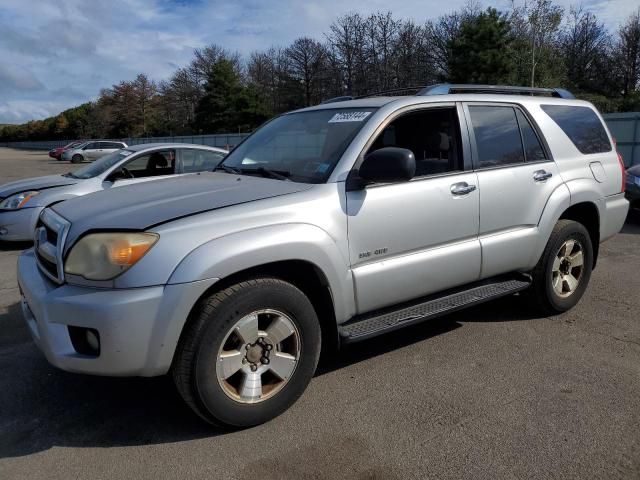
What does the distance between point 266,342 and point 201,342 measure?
39cm

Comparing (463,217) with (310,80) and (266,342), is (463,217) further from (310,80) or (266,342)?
(310,80)

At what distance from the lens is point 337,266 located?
10.1ft

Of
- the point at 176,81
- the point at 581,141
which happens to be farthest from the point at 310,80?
the point at 581,141

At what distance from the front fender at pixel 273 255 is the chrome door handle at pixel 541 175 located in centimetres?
194

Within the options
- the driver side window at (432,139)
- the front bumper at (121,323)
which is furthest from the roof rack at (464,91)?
the front bumper at (121,323)

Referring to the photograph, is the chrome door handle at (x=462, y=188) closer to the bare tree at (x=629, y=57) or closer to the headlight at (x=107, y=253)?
the headlight at (x=107, y=253)

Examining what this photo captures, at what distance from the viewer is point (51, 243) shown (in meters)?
3.09

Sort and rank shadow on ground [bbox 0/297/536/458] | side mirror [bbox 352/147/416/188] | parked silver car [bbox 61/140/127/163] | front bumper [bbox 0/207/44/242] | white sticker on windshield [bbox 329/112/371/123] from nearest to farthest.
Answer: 1. shadow on ground [bbox 0/297/536/458]
2. side mirror [bbox 352/147/416/188]
3. white sticker on windshield [bbox 329/112/371/123]
4. front bumper [bbox 0/207/44/242]
5. parked silver car [bbox 61/140/127/163]

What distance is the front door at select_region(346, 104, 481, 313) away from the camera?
10.6 ft

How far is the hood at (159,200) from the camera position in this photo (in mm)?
2760

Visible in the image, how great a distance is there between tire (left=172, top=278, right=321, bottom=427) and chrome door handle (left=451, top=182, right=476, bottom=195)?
4.47 ft

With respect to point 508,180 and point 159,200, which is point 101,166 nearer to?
point 159,200

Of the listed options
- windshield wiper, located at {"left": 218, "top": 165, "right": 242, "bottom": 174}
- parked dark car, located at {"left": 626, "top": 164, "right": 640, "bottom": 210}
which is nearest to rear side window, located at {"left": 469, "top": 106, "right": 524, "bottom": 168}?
windshield wiper, located at {"left": 218, "top": 165, "right": 242, "bottom": 174}

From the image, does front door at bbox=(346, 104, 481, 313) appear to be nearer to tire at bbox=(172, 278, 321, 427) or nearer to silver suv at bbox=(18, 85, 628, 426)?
silver suv at bbox=(18, 85, 628, 426)
